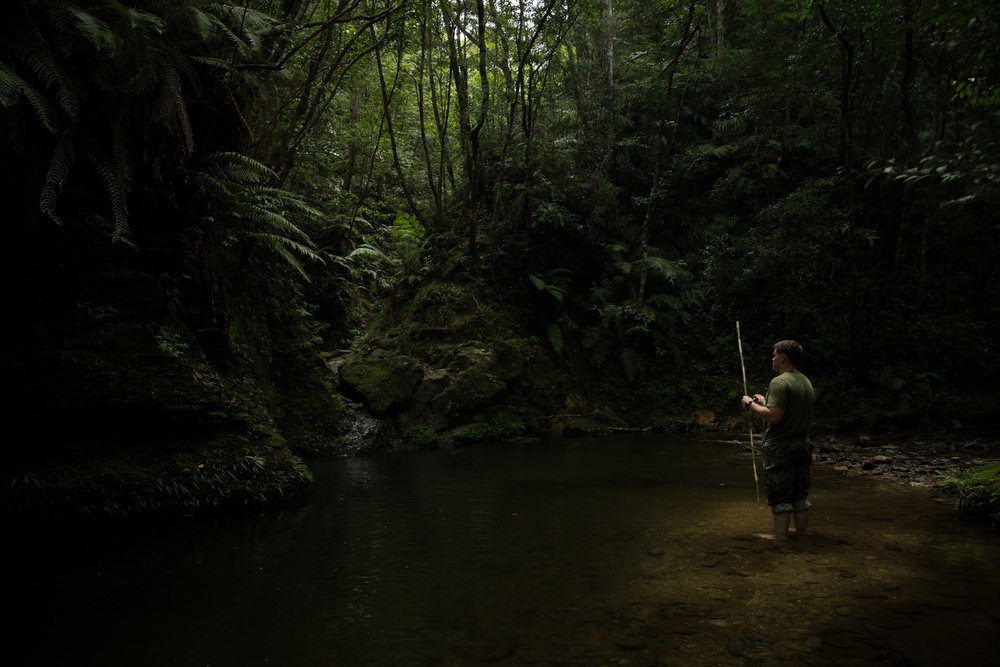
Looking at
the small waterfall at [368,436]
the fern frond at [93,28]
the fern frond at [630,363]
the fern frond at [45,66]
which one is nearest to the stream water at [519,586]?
the fern frond at [45,66]

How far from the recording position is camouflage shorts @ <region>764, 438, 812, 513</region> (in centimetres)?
494

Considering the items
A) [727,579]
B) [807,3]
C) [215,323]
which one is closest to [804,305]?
[807,3]

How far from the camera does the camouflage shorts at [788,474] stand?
Result: 494 centimetres

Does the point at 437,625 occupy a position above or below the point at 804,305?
below

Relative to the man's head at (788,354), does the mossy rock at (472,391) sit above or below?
below

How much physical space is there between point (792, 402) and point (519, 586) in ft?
9.40

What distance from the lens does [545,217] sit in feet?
51.4

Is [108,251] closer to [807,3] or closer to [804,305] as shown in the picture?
[807,3]

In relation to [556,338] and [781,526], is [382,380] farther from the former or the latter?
[781,526]

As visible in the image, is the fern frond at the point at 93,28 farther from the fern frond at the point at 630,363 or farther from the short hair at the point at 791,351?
the fern frond at the point at 630,363

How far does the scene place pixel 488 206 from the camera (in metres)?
17.3

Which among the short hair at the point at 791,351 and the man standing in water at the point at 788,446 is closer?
the man standing in water at the point at 788,446

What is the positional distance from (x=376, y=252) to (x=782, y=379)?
37.4 feet

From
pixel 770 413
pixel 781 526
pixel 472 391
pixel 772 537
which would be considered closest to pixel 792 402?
pixel 770 413
